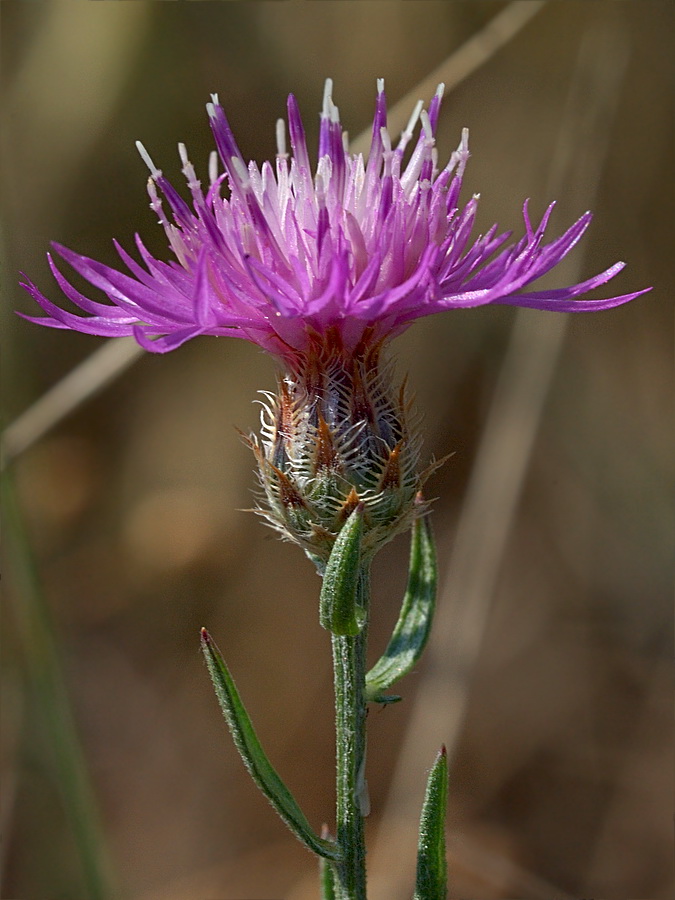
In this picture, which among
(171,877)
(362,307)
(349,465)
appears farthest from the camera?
(171,877)

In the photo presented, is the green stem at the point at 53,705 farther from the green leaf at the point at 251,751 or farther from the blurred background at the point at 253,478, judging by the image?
the blurred background at the point at 253,478

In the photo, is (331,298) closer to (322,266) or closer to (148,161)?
(322,266)

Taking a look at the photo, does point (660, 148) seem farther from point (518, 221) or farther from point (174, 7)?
point (174, 7)

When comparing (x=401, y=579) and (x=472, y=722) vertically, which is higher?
(x=401, y=579)

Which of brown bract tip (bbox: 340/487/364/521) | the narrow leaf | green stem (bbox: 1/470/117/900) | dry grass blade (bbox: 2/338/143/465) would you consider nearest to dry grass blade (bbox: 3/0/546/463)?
dry grass blade (bbox: 2/338/143/465)

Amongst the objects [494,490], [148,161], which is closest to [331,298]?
[148,161]

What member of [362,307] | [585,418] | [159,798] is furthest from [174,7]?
[159,798]

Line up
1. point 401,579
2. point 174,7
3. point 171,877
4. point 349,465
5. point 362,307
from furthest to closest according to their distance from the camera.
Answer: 1. point 401,579
2. point 174,7
3. point 171,877
4. point 349,465
5. point 362,307
